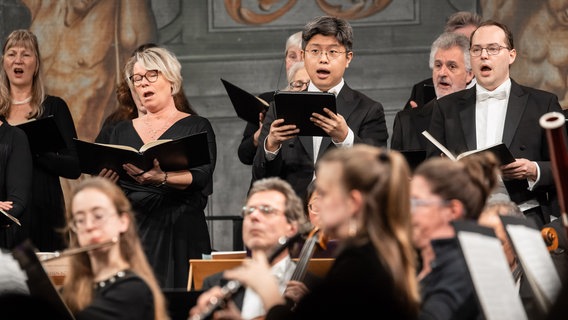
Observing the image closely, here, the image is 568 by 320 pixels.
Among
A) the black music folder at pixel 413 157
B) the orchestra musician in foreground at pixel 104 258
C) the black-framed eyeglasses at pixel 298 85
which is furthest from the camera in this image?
the black-framed eyeglasses at pixel 298 85

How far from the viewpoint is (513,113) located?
618cm

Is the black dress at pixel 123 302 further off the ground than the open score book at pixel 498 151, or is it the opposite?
the open score book at pixel 498 151

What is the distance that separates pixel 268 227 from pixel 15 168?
2402mm

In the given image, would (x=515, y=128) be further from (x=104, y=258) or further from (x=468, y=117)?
(x=104, y=258)

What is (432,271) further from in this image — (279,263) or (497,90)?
(497,90)

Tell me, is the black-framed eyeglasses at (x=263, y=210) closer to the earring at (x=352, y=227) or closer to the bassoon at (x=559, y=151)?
the earring at (x=352, y=227)

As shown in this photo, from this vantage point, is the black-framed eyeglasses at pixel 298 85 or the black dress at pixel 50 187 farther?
the black dress at pixel 50 187

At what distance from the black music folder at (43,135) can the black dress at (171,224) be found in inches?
22.4

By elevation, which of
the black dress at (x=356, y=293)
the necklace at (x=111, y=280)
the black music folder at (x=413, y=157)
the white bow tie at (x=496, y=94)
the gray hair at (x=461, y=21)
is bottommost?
the necklace at (x=111, y=280)

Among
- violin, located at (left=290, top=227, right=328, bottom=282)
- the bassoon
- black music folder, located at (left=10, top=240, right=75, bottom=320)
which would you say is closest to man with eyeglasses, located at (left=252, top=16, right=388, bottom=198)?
violin, located at (left=290, top=227, right=328, bottom=282)

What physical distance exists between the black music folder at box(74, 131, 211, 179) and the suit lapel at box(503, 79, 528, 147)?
1593 mm

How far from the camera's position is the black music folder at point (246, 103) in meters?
6.36

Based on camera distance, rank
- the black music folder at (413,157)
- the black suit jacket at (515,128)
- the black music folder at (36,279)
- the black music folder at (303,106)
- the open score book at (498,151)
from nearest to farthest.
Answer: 1. the black music folder at (36,279)
2. the open score book at (498,151)
3. the black music folder at (303,106)
4. the black music folder at (413,157)
5. the black suit jacket at (515,128)

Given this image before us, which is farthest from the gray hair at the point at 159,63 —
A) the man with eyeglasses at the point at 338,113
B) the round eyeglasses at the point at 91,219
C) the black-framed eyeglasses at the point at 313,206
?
the round eyeglasses at the point at 91,219
